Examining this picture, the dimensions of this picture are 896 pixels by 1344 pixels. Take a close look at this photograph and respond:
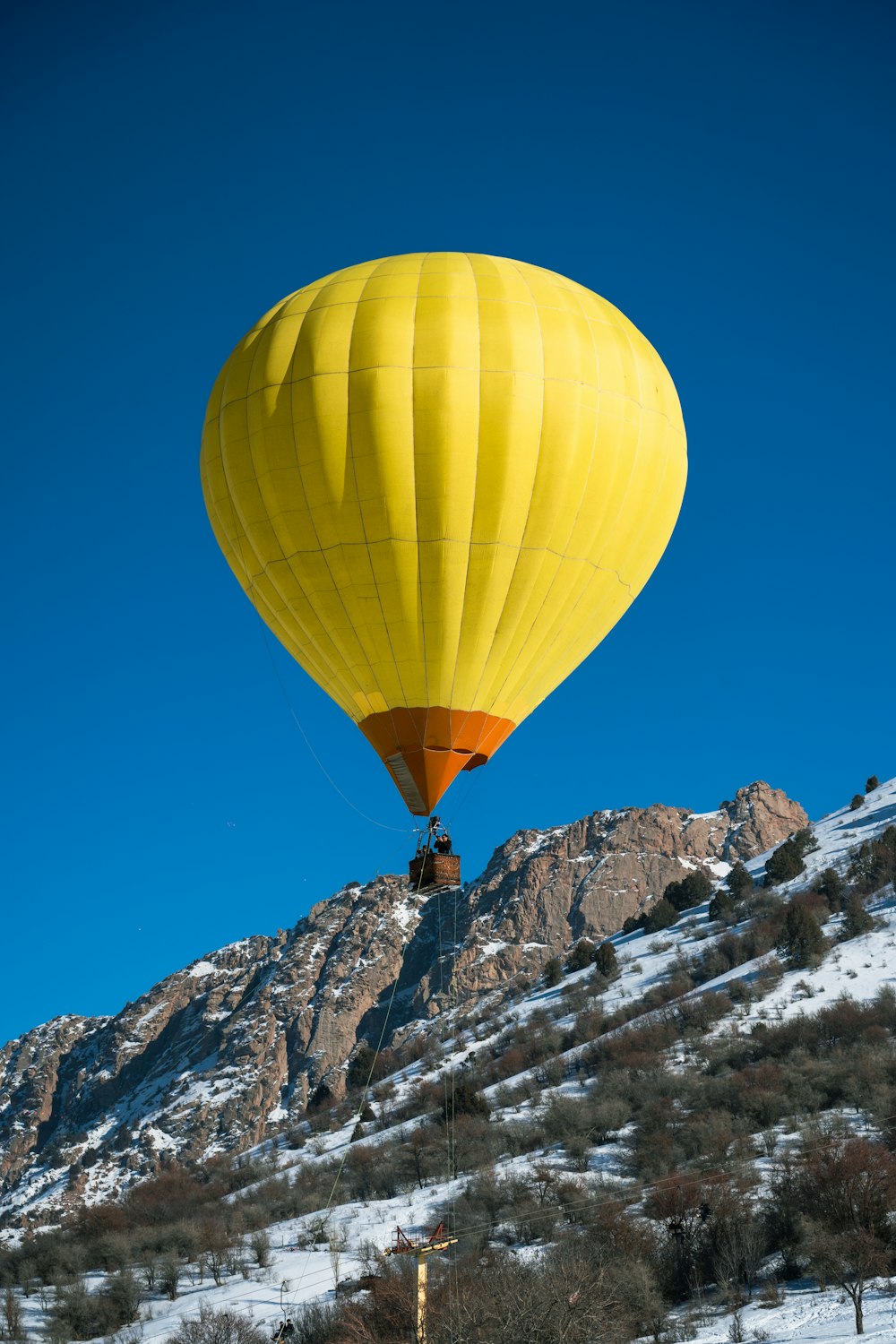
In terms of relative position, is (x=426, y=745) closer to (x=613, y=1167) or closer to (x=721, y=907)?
(x=613, y=1167)

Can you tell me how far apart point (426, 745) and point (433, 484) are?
3.97 meters

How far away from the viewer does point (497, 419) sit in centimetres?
2123

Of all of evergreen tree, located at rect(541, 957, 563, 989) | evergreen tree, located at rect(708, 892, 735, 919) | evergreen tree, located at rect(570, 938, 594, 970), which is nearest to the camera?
evergreen tree, located at rect(708, 892, 735, 919)

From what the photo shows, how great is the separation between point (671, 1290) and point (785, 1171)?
260 inches

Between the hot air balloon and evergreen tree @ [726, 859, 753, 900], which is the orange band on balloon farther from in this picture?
evergreen tree @ [726, 859, 753, 900]

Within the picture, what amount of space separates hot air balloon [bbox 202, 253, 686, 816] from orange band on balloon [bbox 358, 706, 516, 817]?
1.3 inches

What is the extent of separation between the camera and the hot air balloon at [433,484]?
2116 cm

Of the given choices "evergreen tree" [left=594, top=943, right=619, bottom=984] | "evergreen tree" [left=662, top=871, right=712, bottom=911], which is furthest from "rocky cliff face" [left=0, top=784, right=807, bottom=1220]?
"evergreen tree" [left=594, top=943, right=619, bottom=984]

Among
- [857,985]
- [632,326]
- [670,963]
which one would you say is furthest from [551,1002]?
[632,326]

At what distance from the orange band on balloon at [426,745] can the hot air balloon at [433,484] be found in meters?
0.03

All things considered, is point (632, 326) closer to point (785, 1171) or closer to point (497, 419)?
point (497, 419)

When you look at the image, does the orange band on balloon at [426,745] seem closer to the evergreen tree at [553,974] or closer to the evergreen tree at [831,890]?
the evergreen tree at [831,890]

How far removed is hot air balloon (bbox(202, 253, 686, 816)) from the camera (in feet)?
69.4

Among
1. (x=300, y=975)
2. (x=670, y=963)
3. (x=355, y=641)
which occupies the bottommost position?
(x=355, y=641)
